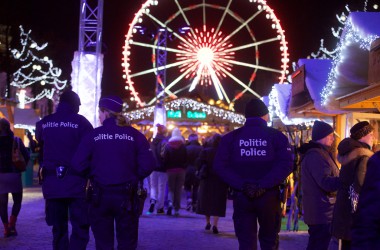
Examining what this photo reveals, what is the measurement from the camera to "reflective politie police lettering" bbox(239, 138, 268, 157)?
5473 mm

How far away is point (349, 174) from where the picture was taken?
548 centimetres

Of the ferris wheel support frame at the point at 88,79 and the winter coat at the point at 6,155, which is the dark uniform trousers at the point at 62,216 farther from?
the ferris wheel support frame at the point at 88,79

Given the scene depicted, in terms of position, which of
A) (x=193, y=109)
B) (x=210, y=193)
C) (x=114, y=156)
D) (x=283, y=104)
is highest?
(x=193, y=109)

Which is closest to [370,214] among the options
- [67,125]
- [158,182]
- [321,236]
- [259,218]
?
[259,218]

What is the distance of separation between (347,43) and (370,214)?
6940mm

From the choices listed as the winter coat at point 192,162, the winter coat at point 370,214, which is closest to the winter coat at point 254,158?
the winter coat at point 370,214

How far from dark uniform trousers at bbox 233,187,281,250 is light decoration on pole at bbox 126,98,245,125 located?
26384mm

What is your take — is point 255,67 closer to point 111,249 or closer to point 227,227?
point 227,227

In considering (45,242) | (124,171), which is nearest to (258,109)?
(124,171)

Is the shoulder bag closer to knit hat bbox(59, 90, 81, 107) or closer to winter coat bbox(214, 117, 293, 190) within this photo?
knit hat bbox(59, 90, 81, 107)

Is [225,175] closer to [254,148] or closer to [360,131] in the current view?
[254,148]

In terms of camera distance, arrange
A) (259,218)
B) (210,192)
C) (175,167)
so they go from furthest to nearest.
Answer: (175,167)
(210,192)
(259,218)

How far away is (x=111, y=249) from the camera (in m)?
5.49

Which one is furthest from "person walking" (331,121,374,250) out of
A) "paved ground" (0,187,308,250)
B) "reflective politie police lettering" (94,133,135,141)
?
"paved ground" (0,187,308,250)
